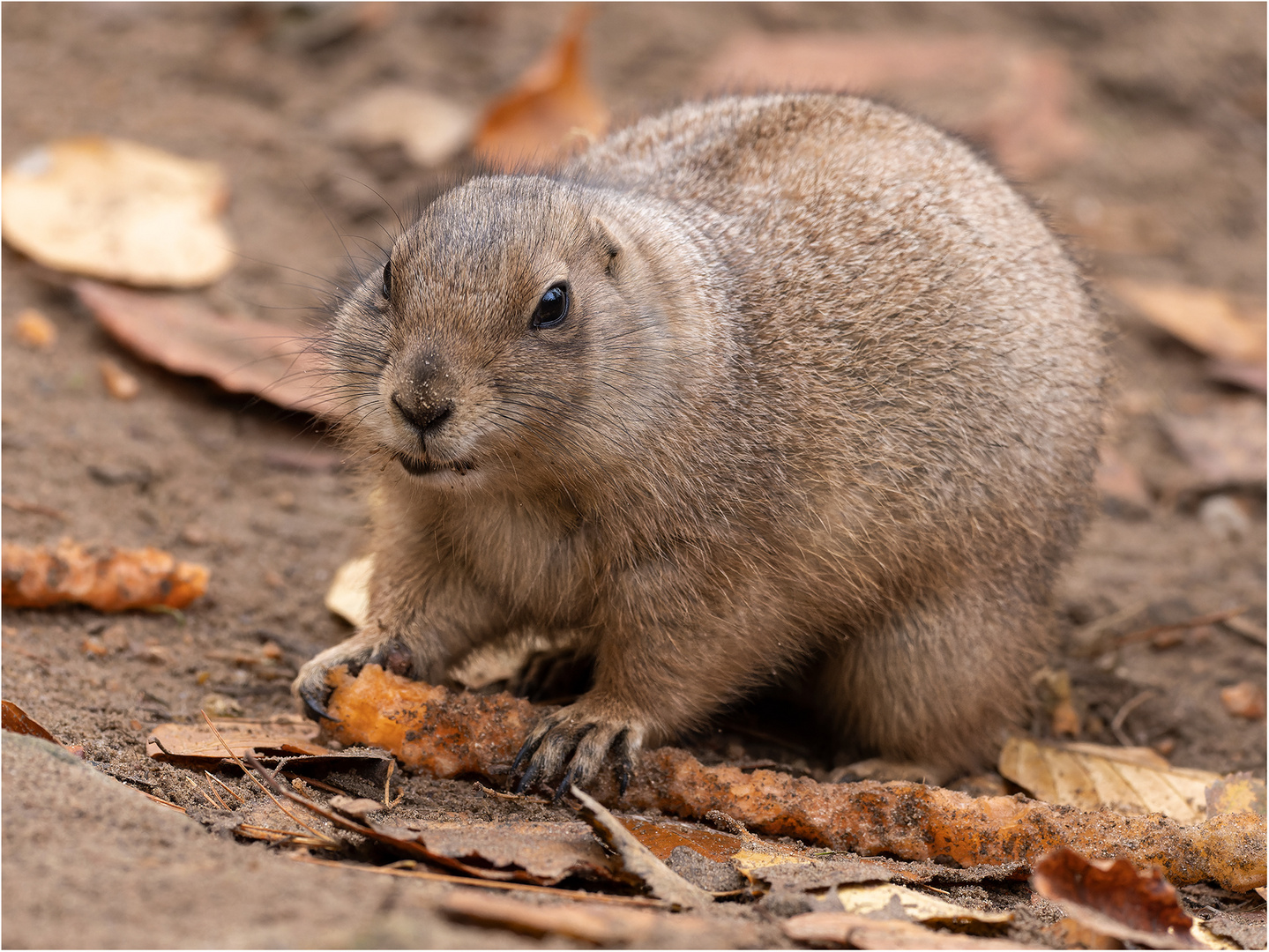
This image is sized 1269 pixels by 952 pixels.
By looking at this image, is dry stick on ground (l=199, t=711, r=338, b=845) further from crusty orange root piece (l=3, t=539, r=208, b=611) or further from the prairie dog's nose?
the prairie dog's nose

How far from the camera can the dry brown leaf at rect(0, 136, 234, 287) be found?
7.85 meters

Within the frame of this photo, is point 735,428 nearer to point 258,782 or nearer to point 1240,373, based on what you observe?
point 258,782

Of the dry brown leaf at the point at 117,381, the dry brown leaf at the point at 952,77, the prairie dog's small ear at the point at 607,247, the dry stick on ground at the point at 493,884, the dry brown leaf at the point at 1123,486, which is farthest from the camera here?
the dry brown leaf at the point at 952,77

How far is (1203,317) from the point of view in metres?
9.83

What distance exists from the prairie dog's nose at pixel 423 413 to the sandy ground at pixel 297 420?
1323 mm

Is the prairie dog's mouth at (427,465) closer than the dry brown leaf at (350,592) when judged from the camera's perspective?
Yes

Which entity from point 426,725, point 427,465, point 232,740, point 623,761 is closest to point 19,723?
point 232,740

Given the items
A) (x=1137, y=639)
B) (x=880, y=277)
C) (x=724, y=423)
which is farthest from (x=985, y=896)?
(x=1137, y=639)

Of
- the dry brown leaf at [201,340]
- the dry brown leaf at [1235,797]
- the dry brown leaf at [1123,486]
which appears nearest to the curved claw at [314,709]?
the dry brown leaf at [201,340]

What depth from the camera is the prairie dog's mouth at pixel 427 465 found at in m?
4.39

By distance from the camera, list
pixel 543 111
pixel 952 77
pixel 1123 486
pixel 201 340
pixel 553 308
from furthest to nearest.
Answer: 1. pixel 952 77
2. pixel 543 111
3. pixel 1123 486
4. pixel 201 340
5. pixel 553 308

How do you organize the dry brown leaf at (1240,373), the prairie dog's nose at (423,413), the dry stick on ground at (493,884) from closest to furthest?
the dry stick on ground at (493,884)
the prairie dog's nose at (423,413)
the dry brown leaf at (1240,373)

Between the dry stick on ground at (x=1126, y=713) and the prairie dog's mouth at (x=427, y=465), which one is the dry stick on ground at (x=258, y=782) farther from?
the dry stick on ground at (x=1126, y=713)

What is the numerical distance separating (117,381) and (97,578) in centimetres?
212
